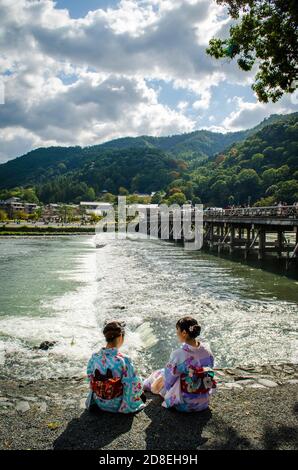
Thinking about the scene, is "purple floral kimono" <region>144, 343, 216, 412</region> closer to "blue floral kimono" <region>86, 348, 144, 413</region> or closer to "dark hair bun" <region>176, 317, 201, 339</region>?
"dark hair bun" <region>176, 317, 201, 339</region>

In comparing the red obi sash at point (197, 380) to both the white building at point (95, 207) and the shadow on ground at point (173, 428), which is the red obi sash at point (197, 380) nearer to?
the shadow on ground at point (173, 428)

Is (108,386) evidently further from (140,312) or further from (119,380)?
(140,312)

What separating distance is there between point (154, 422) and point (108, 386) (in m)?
0.70

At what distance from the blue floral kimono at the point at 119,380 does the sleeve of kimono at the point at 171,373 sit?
0.41 meters

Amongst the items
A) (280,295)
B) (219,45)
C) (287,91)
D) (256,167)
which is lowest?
(280,295)

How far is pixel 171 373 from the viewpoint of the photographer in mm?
4738

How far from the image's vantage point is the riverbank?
3.94 metres

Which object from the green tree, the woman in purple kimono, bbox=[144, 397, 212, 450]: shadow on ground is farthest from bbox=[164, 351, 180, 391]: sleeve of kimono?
the green tree

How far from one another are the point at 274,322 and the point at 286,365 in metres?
4.25

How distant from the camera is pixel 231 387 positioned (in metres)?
5.54

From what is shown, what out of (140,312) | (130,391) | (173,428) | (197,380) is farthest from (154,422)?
(140,312)

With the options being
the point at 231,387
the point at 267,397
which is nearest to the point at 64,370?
the point at 231,387
